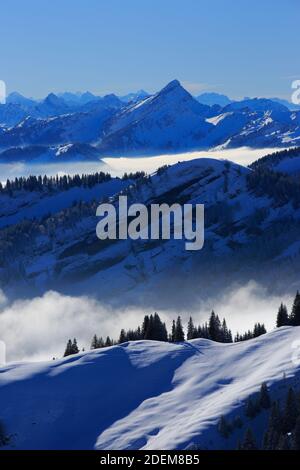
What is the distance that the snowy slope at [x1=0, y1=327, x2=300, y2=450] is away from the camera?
83750 mm

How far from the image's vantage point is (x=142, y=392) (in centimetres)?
9662

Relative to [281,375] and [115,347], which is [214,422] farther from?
[115,347]

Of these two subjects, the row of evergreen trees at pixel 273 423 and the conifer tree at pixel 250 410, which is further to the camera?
the conifer tree at pixel 250 410

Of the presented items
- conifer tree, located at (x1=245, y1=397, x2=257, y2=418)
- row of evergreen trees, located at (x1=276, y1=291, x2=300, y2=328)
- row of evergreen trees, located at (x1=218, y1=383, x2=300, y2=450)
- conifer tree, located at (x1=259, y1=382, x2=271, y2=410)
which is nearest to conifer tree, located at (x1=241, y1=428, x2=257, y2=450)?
row of evergreen trees, located at (x1=218, y1=383, x2=300, y2=450)

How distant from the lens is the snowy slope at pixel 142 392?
275 ft

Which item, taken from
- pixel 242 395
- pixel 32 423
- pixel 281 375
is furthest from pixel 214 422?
pixel 32 423

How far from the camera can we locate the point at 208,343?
109500 mm

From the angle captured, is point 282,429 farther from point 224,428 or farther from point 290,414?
point 224,428

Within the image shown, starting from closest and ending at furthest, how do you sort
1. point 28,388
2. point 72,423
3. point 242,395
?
1. point 242,395
2. point 72,423
3. point 28,388

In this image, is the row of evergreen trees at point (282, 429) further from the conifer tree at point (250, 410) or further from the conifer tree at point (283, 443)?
the conifer tree at point (250, 410)

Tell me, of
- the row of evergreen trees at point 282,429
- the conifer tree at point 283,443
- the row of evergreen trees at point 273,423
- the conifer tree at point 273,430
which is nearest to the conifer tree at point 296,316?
the row of evergreen trees at point 273,423

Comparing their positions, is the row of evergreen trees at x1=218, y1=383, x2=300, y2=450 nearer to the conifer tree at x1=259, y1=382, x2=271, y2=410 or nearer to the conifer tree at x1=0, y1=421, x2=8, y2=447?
the conifer tree at x1=259, y1=382, x2=271, y2=410

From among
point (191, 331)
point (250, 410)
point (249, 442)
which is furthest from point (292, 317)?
point (249, 442)

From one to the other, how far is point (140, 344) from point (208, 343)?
1078 cm
